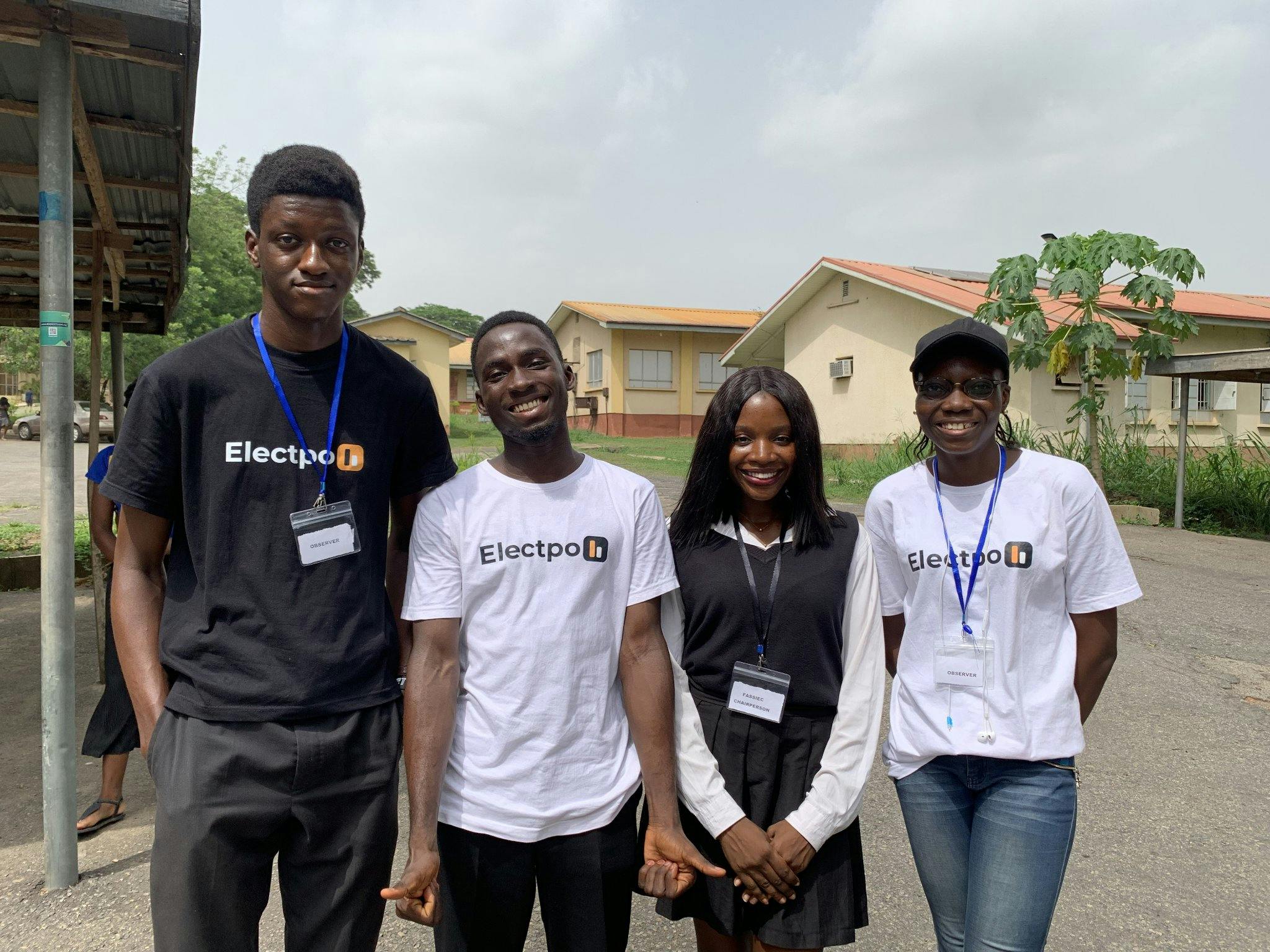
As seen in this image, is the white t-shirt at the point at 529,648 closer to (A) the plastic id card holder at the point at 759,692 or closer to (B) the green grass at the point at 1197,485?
(A) the plastic id card holder at the point at 759,692

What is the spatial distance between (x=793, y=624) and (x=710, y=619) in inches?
7.8

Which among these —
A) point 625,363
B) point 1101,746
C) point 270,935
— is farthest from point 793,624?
point 625,363

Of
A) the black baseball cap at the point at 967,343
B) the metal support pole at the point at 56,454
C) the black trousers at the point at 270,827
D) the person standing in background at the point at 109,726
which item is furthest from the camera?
the person standing in background at the point at 109,726

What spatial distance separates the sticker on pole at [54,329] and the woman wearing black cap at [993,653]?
2938 mm

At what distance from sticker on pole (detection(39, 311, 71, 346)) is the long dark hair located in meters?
2.39

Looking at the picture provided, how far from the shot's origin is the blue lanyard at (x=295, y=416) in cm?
195

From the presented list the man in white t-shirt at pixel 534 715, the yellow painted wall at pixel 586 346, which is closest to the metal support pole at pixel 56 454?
the man in white t-shirt at pixel 534 715

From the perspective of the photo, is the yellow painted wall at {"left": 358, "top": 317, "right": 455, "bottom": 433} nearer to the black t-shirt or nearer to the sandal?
the sandal

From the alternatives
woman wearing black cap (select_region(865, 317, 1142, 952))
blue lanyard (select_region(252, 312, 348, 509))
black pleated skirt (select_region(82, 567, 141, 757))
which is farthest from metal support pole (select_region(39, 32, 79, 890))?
woman wearing black cap (select_region(865, 317, 1142, 952))

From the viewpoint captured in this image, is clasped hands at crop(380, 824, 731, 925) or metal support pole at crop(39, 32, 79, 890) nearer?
clasped hands at crop(380, 824, 731, 925)

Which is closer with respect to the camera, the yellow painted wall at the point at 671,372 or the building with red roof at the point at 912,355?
the building with red roof at the point at 912,355

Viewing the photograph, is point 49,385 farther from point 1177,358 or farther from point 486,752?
point 1177,358

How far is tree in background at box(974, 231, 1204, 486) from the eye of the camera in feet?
38.5

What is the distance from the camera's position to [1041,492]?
2.14 meters
